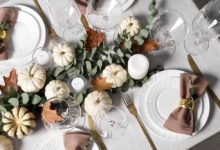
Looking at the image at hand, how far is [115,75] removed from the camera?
121cm

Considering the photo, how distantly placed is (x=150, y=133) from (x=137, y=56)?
0.25m

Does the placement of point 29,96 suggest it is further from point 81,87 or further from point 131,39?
point 131,39

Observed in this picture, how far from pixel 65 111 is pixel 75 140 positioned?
0.10 meters

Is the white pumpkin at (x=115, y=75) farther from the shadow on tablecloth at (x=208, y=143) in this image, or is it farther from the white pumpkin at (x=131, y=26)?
the shadow on tablecloth at (x=208, y=143)

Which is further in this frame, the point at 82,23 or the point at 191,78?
the point at 82,23

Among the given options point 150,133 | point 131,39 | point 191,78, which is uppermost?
point 131,39

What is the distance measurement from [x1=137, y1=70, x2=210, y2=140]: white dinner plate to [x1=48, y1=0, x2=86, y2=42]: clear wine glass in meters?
0.30

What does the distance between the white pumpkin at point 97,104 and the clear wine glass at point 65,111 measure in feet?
0.10

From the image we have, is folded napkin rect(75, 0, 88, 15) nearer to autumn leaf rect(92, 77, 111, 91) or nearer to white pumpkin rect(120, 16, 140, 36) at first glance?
white pumpkin rect(120, 16, 140, 36)

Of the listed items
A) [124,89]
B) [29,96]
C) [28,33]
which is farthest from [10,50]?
[124,89]

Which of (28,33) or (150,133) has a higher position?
(28,33)

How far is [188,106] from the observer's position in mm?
1207

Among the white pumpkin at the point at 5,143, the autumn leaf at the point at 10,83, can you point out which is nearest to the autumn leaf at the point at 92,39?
the autumn leaf at the point at 10,83

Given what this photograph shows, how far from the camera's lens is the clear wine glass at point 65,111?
1.13m
